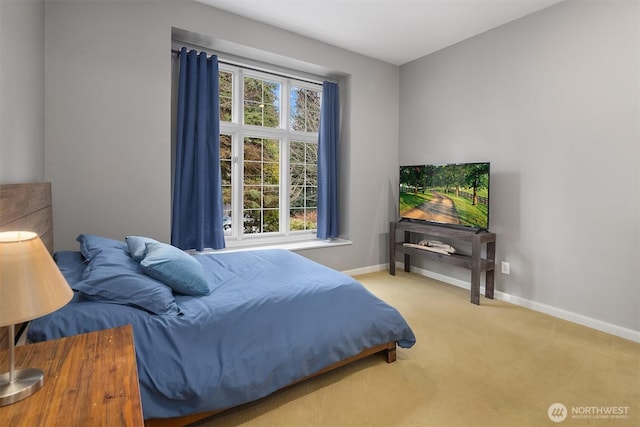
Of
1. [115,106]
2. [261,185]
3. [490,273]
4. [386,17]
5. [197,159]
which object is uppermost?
[386,17]

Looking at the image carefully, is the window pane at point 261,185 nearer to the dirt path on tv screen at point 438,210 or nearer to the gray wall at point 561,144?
the dirt path on tv screen at point 438,210

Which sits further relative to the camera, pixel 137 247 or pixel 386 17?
pixel 386 17

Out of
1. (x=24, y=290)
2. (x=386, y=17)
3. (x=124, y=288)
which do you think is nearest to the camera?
(x=24, y=290)

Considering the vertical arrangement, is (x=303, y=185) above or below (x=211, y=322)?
above

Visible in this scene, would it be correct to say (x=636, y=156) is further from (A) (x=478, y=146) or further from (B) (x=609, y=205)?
(A) (x=478, y=146)

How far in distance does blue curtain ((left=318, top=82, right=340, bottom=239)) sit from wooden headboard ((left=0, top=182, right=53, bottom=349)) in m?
2.72

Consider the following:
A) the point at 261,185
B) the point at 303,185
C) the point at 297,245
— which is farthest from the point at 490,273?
the point at 261,185

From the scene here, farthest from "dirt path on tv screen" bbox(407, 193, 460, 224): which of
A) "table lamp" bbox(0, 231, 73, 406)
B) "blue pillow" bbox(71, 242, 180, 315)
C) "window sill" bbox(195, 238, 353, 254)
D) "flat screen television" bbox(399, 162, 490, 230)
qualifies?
"table lamp" bbox(0, 231, 73, 406)

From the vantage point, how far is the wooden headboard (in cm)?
132

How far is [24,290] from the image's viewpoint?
0.83m

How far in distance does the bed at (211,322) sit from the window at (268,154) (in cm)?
170

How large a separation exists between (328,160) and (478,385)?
9.67 ft

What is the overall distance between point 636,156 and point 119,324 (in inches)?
143

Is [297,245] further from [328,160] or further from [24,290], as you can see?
[24,290]
